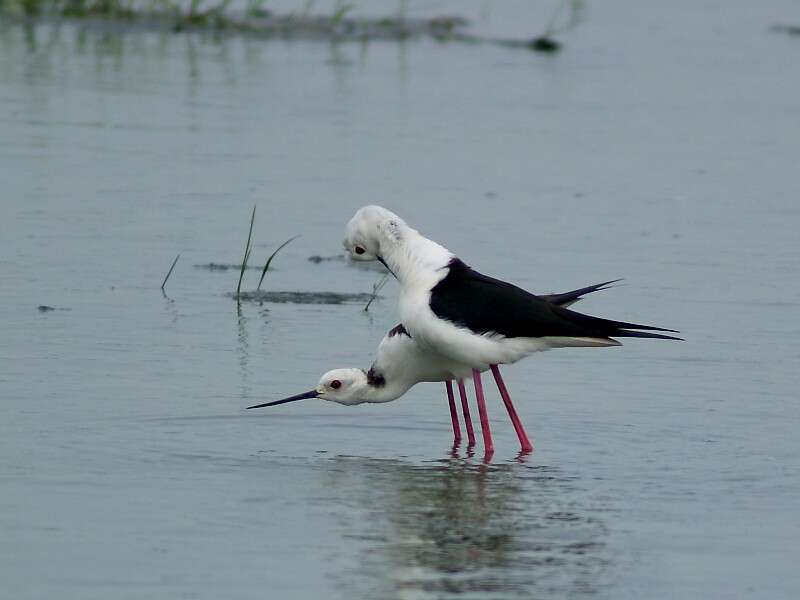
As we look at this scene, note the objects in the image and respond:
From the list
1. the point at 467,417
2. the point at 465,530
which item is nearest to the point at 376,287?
the point at 467,417

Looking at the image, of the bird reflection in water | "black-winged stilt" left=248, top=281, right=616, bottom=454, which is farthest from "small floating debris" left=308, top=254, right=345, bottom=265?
the bird reflection in water

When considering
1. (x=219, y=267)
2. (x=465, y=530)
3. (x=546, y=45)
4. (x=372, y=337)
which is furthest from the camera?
(x=546, y=45)

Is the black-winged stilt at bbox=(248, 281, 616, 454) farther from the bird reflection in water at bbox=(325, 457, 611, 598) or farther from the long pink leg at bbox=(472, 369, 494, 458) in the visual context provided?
the bird reflection in water at bbox=(325, 457, 611, 598)

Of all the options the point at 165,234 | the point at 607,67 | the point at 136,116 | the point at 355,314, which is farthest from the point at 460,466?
the point at 607,67

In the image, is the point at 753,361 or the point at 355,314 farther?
the point at 355,314

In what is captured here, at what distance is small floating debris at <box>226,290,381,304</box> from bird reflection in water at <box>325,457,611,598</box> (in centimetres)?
258

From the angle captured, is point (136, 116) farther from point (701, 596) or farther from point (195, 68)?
point (701, 596)

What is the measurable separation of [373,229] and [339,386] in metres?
0.65

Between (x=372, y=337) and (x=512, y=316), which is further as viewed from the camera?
(x=372, y=337)

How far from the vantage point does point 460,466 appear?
268 inches

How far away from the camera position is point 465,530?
5785 mm

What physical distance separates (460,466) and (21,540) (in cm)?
193

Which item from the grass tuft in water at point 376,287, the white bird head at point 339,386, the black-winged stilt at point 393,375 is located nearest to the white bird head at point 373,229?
the black-winged stilt at point 393,375

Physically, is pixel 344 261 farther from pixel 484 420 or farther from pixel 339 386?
pixel 484 420
